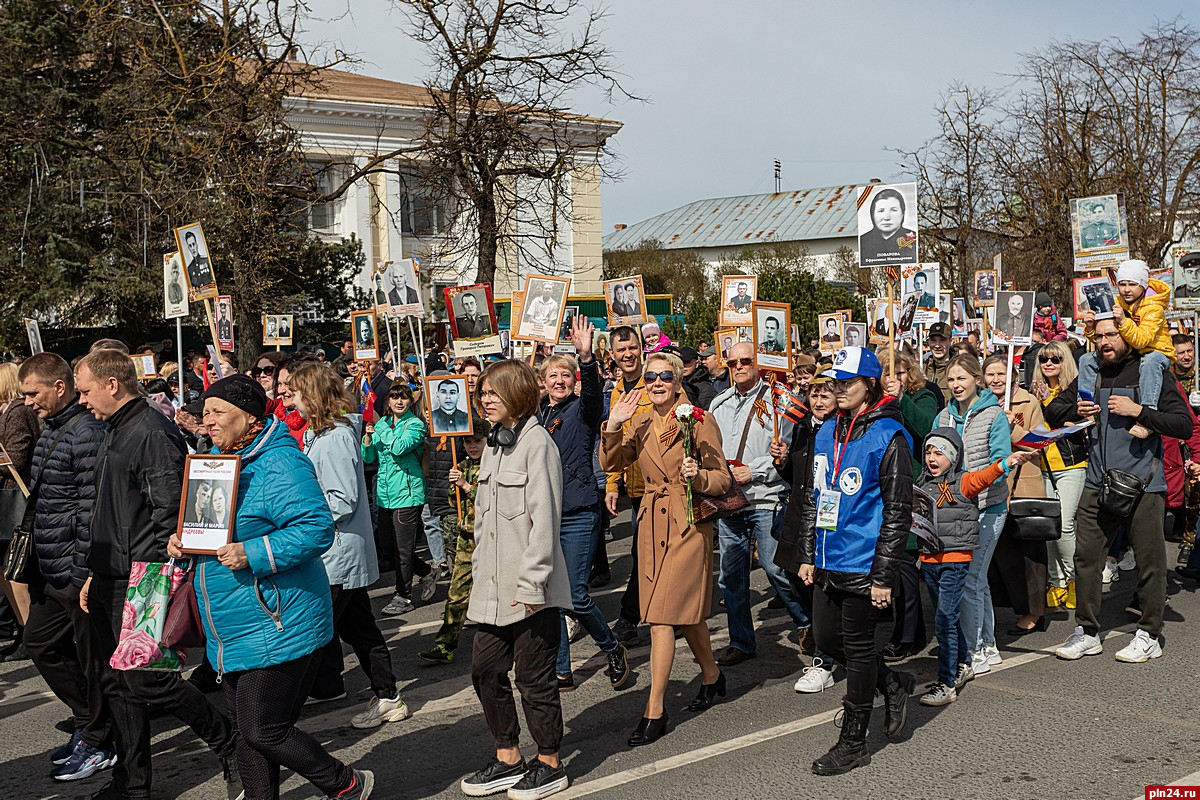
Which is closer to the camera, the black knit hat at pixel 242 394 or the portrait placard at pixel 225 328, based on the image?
the black knit hat at pixel 242 394

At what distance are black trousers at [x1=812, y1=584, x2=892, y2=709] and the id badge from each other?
0.31 metres

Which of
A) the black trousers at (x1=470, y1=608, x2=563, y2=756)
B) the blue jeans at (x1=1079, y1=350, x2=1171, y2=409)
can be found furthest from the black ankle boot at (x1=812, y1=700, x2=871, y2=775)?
the blue jeans at (x1=1079, y1=350, x2=1171, y2=409)

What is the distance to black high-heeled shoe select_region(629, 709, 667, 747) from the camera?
5.71 metres

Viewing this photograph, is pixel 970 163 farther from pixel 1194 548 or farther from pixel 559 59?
pixel 1194 548

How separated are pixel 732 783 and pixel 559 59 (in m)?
16.1

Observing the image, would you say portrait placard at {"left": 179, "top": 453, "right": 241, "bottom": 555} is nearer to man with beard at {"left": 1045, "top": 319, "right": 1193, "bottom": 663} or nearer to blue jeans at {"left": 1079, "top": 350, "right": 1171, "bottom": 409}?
man with beard at {"left": 1045, "top": 319, "right": 1193, "bottom": 663}

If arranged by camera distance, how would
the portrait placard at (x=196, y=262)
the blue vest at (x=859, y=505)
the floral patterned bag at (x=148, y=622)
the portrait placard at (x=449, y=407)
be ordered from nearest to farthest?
the floral patterned bag at (x=148, y=622) → the blue vest at (x=859, y=505) → the portrait placard at (x=449, y=407) → the portrait placard at (x=196, y=262)

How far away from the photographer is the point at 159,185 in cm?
1988

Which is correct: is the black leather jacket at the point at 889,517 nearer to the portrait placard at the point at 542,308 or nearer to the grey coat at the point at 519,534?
the grey coat at the point at 519,534

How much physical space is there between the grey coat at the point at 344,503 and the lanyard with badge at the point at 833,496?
7.95 ft

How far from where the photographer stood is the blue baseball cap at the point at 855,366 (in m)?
5.43

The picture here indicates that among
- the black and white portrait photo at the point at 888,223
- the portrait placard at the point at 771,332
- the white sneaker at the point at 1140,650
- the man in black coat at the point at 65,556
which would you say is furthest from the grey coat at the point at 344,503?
the black and white portrait photo at the point at 888,223

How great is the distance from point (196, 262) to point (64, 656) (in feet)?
16.0

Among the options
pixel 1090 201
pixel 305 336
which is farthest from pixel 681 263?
pixel 1090 201
